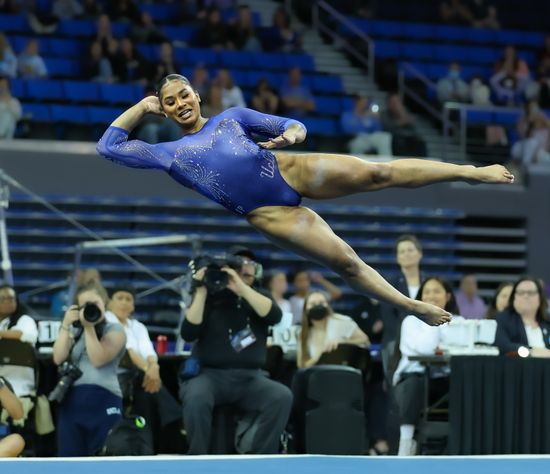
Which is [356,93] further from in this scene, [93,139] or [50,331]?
[50,331]

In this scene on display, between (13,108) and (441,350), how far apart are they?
5670mm

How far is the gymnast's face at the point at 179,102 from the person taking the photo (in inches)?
252

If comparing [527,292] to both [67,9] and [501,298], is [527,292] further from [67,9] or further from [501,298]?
[67,9]

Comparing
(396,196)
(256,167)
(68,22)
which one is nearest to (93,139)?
(68,22)

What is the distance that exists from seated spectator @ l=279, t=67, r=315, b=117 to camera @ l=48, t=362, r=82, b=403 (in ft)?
20.4

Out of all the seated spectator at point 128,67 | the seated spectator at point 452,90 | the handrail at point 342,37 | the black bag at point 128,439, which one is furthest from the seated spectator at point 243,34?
the black bag at point 128,439

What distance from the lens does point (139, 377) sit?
8.51 meters

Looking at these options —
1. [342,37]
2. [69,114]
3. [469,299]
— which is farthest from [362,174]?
[342,37]

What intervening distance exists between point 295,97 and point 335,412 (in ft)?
20.2

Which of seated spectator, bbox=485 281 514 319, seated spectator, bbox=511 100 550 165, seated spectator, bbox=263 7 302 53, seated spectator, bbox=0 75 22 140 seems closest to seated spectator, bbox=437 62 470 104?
seated spectator, bbox=511 100 550 165

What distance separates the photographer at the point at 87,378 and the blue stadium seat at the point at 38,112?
5.14 m

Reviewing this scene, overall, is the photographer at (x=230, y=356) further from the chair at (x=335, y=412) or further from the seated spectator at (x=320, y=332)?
the seated spectator at (x=320, y=332)

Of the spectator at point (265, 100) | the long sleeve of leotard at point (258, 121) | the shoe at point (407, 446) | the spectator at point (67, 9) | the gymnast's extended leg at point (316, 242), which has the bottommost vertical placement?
the shoe at point (407, 446)

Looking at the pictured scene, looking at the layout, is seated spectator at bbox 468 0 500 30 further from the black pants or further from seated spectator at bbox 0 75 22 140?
the black pants
